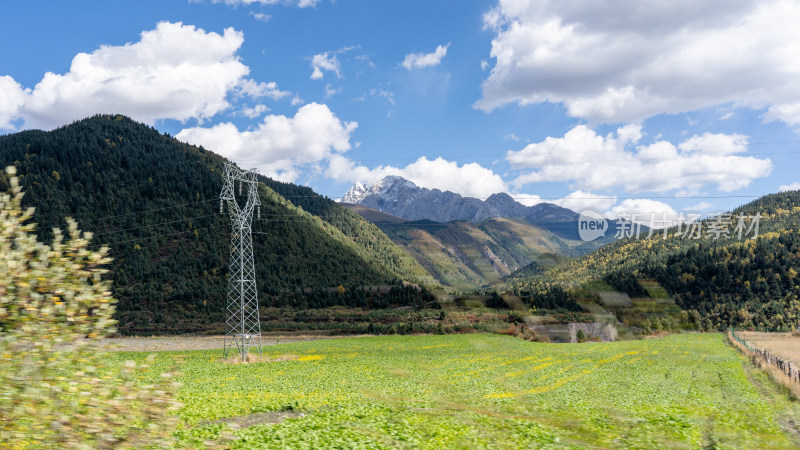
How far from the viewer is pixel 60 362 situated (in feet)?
31.0

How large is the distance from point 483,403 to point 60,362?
27.3 meters

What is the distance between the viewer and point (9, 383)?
29.5 ft

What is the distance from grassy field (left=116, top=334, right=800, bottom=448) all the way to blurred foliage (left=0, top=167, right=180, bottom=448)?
322cm

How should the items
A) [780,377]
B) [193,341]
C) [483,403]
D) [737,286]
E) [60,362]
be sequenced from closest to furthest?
[60,362], [483,403], [780,377], [193,341], [737,286]

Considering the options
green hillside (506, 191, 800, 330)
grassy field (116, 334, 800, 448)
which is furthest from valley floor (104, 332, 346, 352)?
green hillside (506, 191, 800, 330)

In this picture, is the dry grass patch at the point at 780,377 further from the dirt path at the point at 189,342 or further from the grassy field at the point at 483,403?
the dirt path at the point at 189,342

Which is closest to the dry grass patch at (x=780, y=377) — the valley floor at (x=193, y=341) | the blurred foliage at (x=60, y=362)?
the blurred foliage at (x=60, y=362)

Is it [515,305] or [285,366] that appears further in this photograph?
[515,305]

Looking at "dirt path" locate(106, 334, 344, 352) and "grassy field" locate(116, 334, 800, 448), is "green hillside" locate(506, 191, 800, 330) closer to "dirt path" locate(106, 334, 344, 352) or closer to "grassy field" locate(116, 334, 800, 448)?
"dirt path" locate(106, 334, 344, 352)

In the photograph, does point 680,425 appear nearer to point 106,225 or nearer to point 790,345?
point 790,345

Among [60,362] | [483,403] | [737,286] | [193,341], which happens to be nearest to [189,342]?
[193,341]

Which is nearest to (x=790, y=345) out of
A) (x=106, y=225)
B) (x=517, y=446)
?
(x=517, y=446)

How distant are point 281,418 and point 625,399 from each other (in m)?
24.1

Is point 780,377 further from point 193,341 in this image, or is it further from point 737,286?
point 737,286
